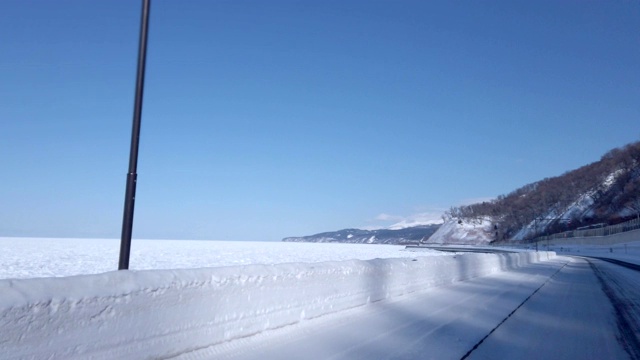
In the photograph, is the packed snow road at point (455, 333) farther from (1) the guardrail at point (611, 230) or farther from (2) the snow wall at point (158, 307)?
(1) the guardrail at point (611, 230)

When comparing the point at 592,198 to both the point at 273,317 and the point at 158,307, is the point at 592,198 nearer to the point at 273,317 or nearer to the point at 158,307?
the point at 273,317

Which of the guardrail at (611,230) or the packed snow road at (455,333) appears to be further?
the guardrail at (611,230)

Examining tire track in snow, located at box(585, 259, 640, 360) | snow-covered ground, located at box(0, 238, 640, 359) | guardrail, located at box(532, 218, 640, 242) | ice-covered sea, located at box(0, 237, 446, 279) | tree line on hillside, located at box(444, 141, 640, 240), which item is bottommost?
tire track in snow, located at box(585, 259, 640, 360)

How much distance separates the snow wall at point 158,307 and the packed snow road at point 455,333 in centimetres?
24

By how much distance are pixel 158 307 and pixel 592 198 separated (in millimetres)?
167404

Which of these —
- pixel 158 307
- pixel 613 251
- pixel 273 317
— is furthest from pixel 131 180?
pixel 613 251

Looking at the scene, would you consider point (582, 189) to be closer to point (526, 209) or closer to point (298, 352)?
point (526, 209)

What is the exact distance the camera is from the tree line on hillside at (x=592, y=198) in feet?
426

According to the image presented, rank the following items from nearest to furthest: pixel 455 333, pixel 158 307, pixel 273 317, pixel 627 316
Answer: pixel 158 307 → pixel 273 317 → pixel 455 333 → pixel 627 316

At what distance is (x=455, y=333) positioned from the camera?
28.3ft

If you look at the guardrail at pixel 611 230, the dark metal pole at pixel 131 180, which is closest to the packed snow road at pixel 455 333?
the dark metal pole at pixel 131 180

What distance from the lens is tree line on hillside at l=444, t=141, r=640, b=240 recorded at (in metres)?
130

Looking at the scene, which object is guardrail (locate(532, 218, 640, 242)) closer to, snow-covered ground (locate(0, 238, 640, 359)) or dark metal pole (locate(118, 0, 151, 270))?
snow-covered ground (locate(0, 238, 640, 359))

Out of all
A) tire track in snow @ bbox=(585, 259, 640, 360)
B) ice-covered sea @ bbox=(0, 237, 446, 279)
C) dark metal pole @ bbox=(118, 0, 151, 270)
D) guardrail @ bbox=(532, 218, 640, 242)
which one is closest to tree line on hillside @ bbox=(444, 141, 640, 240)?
guardrail @ bbox=(532, 218, 640, 242)
